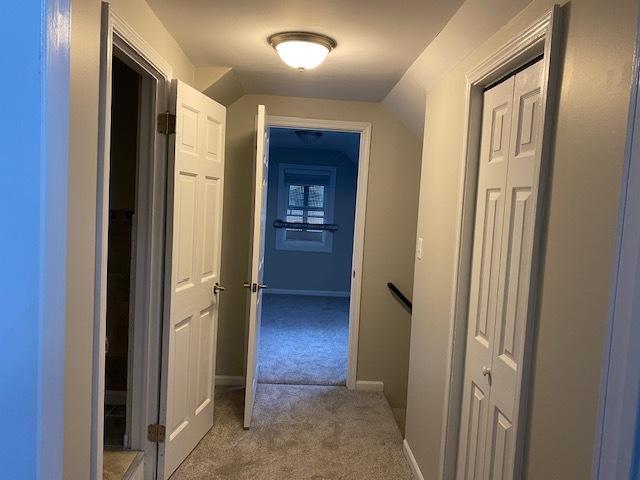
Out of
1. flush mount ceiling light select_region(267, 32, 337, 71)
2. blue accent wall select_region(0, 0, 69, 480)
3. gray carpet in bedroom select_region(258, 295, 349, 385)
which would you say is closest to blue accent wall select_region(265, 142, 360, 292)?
gray carpet in bedroom select_region(258, 295, 349, 385)

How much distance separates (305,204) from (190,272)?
16.6 feet

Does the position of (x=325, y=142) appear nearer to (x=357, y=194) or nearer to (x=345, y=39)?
(x=357, y=194)

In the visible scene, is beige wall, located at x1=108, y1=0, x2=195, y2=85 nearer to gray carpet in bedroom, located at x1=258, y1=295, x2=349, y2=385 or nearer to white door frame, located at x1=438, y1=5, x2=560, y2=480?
white door frame, located at x1=438, y1=5, x2=560, y2=480

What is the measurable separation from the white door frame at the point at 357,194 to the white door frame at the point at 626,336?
2.93m

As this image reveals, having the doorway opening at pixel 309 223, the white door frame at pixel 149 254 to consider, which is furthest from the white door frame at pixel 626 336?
the doorway opening at pixel 309 223

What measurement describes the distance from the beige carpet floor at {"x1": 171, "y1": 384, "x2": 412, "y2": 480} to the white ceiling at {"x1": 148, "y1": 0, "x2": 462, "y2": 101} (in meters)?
2.25

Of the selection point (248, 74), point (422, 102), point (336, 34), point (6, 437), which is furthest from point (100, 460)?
point (422, 102)

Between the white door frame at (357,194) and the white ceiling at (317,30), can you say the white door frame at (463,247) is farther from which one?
the white door frame at (357,194)

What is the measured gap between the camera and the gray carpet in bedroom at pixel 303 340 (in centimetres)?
405

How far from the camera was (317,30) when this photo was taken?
2215 mm

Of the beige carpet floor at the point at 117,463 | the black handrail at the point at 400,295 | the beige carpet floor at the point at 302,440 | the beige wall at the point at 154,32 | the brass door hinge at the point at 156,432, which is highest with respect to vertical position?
the beige wall at the point at 154,32

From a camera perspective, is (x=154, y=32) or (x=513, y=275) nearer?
(x=513, y=275)

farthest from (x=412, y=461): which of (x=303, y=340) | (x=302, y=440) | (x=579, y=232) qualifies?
(x=303, y=340)

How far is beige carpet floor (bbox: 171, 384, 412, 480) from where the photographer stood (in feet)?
8.57
